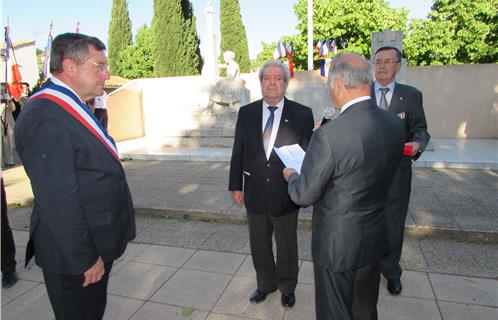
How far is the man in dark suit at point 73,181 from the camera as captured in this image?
65.2 inches

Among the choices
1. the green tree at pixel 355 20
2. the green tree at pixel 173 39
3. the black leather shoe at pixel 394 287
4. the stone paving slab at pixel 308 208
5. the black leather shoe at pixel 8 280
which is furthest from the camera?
the green tree at pixel 355 20

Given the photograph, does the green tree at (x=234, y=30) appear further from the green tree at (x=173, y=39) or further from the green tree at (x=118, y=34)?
the green tree at (x=118, y=34)

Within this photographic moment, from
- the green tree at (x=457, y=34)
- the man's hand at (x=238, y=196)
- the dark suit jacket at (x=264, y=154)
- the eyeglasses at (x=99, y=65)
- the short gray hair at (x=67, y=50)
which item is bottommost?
the man's hand at (x=238, y=196)

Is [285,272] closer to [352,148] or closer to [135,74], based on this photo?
[352,148]

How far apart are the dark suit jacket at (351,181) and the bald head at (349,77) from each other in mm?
70

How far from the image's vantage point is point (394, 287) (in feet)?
10.4

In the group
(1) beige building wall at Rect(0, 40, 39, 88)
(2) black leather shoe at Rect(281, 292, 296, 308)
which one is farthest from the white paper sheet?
(1) beige building wall at Rect(0, 40, 39, 88)

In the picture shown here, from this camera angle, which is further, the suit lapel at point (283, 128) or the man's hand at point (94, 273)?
the suit lapel at point (283, 128)

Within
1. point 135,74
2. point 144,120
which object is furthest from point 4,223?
point 135,74

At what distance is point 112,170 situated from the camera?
1855 mm

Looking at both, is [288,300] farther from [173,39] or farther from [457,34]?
[173,39]

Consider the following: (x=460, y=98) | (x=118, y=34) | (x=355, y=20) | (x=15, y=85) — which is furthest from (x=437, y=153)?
(x=118, y=34)

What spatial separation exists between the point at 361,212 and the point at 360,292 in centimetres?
53

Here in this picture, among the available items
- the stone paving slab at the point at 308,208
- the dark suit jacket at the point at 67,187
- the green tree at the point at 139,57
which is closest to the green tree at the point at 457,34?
the stone paving slab at the point at 308,208
